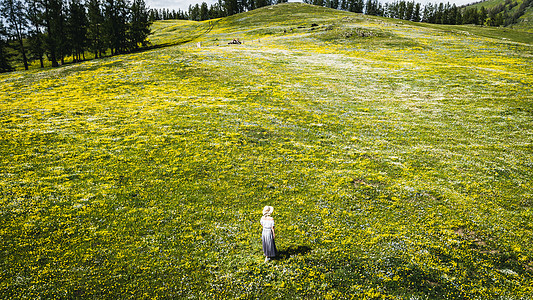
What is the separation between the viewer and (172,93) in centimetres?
3278

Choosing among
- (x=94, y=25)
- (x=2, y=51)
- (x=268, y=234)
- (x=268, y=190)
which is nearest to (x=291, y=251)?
(x=268, y=234)

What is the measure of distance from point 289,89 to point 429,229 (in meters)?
25.7

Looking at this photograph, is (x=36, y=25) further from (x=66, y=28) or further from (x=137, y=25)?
(x=137, y=25)

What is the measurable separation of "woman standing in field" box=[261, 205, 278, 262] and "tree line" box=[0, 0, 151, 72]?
84820 millimetres

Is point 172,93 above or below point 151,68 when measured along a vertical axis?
below

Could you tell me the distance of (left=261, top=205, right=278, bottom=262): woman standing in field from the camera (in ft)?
34.1

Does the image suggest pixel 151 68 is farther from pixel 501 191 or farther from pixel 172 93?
pixel 501 191

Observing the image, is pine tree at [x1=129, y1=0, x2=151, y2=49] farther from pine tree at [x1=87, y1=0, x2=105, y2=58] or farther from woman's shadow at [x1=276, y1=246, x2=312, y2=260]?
woman's shadow at [x1=276, y1=246, x2=312, y2=260]

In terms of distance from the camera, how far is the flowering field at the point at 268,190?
1018cm

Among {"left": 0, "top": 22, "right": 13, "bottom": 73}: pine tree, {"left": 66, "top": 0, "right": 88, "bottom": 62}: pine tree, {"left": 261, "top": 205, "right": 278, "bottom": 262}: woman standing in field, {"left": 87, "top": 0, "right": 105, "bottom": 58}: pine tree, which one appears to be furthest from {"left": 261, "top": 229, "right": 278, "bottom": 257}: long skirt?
{"left": 0, "top": 22, "right": 13, "bottom": 73}: pine tree

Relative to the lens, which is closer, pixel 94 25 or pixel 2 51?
pixel 2 51

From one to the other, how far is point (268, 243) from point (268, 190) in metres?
5.27

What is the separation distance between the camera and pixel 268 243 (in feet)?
34.8

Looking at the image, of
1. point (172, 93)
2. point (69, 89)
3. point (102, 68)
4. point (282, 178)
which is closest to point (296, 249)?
point (282, 178)
